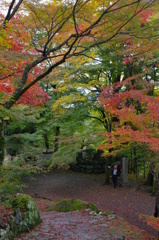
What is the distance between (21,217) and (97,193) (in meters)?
7.45

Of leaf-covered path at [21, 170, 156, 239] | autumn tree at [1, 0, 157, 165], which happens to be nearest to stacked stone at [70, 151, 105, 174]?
leaf-covered path at [21, 170, 156, 239]

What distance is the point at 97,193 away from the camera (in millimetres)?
12727

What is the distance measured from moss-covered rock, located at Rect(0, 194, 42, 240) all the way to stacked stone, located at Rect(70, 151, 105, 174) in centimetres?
1206

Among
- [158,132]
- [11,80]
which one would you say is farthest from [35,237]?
[11,80]

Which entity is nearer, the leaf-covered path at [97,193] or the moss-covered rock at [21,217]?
the moss-covered rock at [21,217]

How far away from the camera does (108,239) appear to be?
5758mm

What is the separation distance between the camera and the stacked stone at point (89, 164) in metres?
18.4

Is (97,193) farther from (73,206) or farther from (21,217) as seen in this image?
(21,217)

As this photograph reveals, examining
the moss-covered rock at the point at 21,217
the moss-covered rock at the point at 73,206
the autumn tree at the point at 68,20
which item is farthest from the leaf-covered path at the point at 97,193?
the autumn tree at the point at 68,20

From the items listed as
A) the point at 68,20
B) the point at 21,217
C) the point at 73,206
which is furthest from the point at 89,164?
the point at 68,20

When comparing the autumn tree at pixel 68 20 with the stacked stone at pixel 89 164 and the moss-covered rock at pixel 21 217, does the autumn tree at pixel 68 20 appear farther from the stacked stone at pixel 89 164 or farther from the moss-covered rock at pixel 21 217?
the stacked stone at pixel 89 164

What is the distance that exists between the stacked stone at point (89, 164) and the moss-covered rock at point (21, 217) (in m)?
12.1

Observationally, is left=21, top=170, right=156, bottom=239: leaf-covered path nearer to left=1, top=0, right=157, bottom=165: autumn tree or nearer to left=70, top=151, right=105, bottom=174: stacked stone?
left=70, top=151, right=105, bottom=174: stacked stone

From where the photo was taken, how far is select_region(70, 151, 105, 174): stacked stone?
18.4 metres
